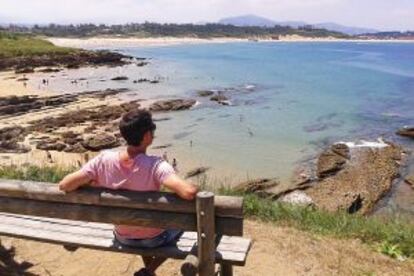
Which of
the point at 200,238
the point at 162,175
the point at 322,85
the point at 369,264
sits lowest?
the point at 322,85

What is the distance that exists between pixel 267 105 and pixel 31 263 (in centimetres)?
3203

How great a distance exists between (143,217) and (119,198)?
0.24m

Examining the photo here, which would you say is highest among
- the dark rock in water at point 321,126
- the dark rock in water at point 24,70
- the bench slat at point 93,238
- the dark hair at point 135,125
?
the dark hair at point 135,125

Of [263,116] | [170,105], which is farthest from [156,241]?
[170,105]

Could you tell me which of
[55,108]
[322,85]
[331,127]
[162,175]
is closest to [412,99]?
[322,85]

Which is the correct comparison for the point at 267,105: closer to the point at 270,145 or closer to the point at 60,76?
the point at 270,145

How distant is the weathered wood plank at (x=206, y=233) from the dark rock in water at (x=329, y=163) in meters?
14.8

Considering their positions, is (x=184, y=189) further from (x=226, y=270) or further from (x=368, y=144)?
(x=368, y=144)

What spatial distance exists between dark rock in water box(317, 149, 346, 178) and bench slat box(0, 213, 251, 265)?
14.3 metres

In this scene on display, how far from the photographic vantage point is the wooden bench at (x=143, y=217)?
4.23 metres

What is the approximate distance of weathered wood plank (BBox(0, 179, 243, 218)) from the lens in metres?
4.21

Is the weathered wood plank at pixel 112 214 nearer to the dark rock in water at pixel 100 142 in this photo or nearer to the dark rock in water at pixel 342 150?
the dark rock in water at pixel 100 142

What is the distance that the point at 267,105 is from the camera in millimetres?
37875

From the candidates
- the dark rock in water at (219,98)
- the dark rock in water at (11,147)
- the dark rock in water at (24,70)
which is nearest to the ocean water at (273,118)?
the dark rock in water at (219,98)
